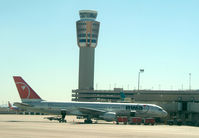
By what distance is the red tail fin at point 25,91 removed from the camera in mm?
84375

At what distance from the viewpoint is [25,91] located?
85.1 meters

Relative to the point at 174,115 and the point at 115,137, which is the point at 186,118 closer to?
the point at 174,115

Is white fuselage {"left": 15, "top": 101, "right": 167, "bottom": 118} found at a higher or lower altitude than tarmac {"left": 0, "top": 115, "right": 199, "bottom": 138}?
higher

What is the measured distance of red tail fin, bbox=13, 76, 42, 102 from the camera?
84375 millimetres

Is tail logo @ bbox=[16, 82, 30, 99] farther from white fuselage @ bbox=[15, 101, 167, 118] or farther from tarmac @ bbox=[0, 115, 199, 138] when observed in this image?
tarmac @ bbox=[0, 115, 199, 138]

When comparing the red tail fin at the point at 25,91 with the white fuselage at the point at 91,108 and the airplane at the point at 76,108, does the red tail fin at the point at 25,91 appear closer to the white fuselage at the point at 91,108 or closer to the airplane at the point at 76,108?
the airplane at the point at 76,108

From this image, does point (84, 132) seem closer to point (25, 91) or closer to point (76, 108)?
point (76, 108)

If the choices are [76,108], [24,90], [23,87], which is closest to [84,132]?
[76,108]

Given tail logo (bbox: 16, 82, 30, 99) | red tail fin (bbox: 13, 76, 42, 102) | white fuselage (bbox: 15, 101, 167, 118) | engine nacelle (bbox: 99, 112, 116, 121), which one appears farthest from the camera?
tail logo (bbox: 16, 82, 30, 99)

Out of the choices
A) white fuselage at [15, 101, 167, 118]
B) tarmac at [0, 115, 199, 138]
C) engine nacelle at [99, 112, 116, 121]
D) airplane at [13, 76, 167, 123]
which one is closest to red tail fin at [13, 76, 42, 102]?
airplane at [13, 76, 167, 123]

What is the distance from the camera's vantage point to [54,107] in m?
83.4

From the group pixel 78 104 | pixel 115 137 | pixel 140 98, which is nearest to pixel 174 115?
pixel 140 98

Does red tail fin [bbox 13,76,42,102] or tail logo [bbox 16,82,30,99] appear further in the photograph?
tail logo [bbox 16,82,30,99]

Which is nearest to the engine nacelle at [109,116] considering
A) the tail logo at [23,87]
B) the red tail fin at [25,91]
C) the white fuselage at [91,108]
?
the white fuselage at [91,108]
